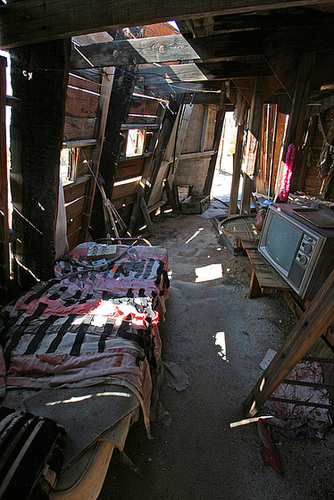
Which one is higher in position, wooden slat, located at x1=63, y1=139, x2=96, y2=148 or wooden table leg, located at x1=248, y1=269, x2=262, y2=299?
wooden slat, located at x1=63, y1=139, x2=96, y2=148

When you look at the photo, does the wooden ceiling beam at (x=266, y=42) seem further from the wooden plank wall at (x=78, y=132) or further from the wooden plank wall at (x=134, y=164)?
the wooden plank wall at (x=134, y=164)

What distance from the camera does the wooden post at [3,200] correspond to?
7.63ft

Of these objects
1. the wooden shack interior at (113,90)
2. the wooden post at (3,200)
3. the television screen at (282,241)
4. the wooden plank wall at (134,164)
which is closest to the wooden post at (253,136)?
the wooden shack interior at (113,90)

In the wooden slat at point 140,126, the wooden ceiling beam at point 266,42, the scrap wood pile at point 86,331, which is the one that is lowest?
the scrap wood pile at point 86,331

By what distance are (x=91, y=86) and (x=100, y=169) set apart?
5.09 ft

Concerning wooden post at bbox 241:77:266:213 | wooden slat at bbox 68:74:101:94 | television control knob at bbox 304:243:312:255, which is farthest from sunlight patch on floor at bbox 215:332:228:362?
wooden slat at bbox 68:74:101:94

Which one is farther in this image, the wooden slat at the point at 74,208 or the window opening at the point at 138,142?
the window opening at the point at 138,142

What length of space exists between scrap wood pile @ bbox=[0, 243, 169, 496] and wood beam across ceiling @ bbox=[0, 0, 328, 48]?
2.35 m

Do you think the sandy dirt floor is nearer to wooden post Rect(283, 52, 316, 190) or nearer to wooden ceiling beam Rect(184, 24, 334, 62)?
wooden post Rect(283, 52, 316, 190)

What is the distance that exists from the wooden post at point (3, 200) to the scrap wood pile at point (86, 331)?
262 millimetres

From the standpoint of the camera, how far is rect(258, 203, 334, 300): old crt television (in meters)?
2.48

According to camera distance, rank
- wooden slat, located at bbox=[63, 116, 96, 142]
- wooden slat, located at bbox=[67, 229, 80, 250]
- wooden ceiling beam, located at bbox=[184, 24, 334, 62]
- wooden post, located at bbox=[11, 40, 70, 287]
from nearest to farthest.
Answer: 1. wooden post, located at bbox=[11, 40, 70, 287]
2. wooden ceiling beam, located at bbox=[184, 24, 334, 62]
3. wooden slat, located at bbox=[63, 116, 96, 142]
4. wooden slat, located at bbox=[67, 229, 80, 250]

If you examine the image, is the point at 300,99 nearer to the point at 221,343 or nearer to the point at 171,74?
the point at 171,74

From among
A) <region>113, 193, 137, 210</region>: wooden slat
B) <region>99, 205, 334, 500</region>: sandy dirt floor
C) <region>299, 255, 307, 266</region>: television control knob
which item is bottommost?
<region>99, 205, 334, 500</region>: sandy dirt floor
